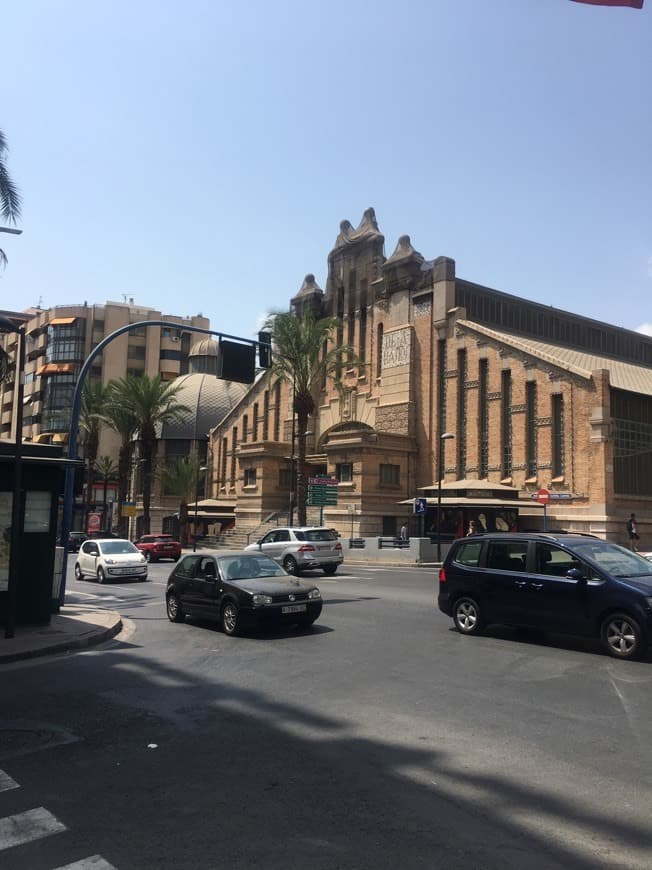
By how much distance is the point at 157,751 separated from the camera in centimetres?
589

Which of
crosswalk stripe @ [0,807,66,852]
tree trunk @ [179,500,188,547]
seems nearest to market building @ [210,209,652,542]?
tree trunk @ [179,500,188,547]

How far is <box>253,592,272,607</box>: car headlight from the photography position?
37.3 ft

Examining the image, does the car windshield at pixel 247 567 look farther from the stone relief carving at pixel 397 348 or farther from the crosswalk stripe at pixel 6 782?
the stone relief carving at pixel 397 348

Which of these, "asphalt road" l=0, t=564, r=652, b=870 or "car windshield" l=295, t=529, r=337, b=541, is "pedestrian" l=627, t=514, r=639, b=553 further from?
"asphalt road" l=0, t=564, r=652, b=870

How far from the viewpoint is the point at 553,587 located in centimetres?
989

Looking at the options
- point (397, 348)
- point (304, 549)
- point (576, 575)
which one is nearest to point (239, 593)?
point (576, 575)

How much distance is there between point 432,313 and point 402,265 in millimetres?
4367

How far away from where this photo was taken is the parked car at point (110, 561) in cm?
2423

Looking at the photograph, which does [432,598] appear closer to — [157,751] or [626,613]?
[626,613]

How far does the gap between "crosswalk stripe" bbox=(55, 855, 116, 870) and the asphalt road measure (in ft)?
0.07

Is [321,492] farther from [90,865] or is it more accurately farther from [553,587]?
[90,865]

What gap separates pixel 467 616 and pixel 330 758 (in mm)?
6031

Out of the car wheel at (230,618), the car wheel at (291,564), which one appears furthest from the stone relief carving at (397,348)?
the car wheel at (230,618)

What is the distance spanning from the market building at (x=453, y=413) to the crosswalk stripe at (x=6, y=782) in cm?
2934
